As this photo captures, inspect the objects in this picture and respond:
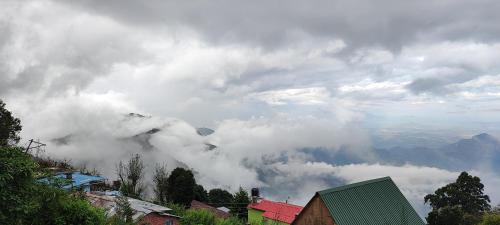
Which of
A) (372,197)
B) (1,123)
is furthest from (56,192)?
(1,123)

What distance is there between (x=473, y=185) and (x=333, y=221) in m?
36.9

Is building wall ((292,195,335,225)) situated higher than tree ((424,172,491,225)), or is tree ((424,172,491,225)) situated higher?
tree ((424,172,491,225))

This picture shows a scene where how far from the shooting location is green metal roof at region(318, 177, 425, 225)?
113ft

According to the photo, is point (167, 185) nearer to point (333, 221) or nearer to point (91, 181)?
point (91, 181)

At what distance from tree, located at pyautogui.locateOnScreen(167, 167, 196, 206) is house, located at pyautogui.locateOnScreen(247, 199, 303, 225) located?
11.4 meters

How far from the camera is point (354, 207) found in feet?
116

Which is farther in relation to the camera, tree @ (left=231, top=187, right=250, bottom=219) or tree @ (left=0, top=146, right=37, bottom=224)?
tree @ (left=231, top=187, right=250, bottom=219)

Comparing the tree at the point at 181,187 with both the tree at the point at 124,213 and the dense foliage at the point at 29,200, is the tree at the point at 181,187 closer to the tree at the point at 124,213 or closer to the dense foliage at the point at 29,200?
the tree at the point at 124,213

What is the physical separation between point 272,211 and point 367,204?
72.9 feet

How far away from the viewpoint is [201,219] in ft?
90.2

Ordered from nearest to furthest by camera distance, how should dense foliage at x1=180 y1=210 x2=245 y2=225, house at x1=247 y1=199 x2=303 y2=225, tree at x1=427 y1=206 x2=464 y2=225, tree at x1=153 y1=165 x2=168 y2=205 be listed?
dense foliage at x1=180 y1=210 x2=245 y2=225, tree at x1=427 y1=206 x2=464 y2=225, house at x1=247 y1=199 x2=303 y2=225, tree at x1=153 y1=165 x2=168 y2=205

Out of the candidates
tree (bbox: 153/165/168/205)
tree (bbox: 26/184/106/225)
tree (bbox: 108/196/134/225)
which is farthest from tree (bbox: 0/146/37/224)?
tree (bbox: 153/165/168/205)

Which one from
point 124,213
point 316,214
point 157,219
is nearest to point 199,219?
point 124,213

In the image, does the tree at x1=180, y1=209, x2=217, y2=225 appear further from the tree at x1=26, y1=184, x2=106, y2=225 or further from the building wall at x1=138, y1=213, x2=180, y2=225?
the tree at x1=26, y1=184, x2=106, y2=225
